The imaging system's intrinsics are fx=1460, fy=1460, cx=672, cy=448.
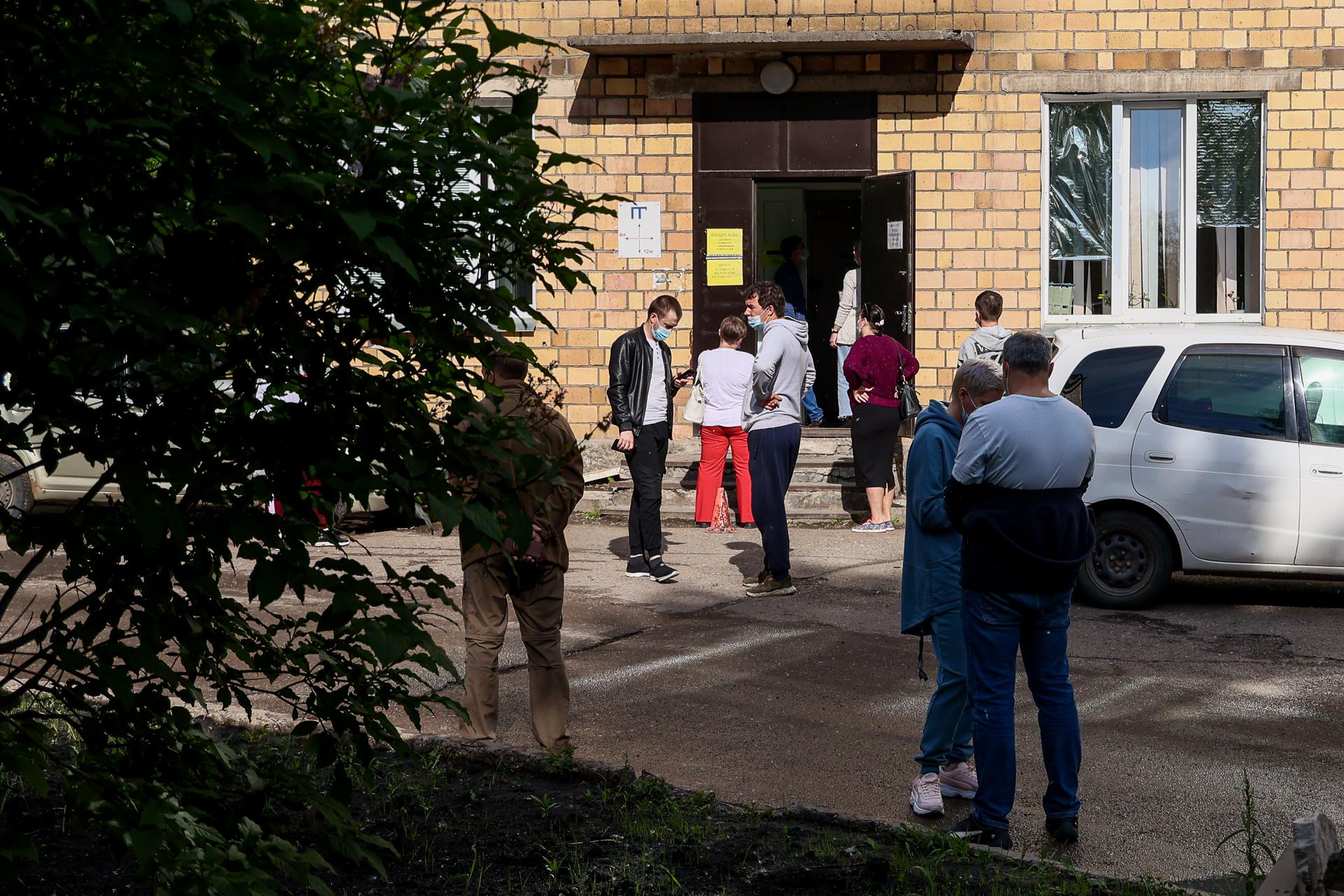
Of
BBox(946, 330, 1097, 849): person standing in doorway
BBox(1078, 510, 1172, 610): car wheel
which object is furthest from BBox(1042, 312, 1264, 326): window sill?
BBox(946, 330, 1097, 849): person standing in doorway

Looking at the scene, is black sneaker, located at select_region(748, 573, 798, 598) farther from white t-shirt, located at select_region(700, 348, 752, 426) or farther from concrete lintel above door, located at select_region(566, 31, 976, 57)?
concrete lintel above door, located at select_region(566, 31, 976, 57)

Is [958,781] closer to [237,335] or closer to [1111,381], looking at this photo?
[237,335]

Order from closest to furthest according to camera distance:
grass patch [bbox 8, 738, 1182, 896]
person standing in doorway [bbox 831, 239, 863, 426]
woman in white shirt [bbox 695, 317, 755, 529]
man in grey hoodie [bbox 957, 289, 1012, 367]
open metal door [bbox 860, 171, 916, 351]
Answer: grass patch [bbox 8, 738, 1182, 896], man in grey hoodie [bbox 957, 289, 1012, 367], woman in white shirt [bbox 695, 317, 755, 529], open metal door [bbox 860, 171, 916, 351], person standing in doorway [bbox 831, 239, 863, 426]

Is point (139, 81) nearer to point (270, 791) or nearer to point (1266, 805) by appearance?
point (270, 791)

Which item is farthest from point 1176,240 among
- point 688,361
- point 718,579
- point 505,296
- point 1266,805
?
point 505,296

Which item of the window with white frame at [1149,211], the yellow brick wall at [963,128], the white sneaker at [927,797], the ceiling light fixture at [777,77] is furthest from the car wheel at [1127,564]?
the ceiling light fixture at [777,77]

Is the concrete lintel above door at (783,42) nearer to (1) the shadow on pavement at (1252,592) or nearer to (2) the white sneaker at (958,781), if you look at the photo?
(1) the shadow on pavement at (1252,592)

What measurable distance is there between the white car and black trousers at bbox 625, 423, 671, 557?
286 centimetres

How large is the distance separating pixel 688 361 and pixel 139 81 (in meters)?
12.6

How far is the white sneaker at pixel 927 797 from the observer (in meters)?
5.61

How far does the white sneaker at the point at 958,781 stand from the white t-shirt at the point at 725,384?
6608 mm

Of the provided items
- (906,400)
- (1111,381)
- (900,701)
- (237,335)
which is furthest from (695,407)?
(237,335)

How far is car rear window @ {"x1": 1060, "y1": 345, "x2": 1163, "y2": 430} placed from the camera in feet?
32.0

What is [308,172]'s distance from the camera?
264cm
